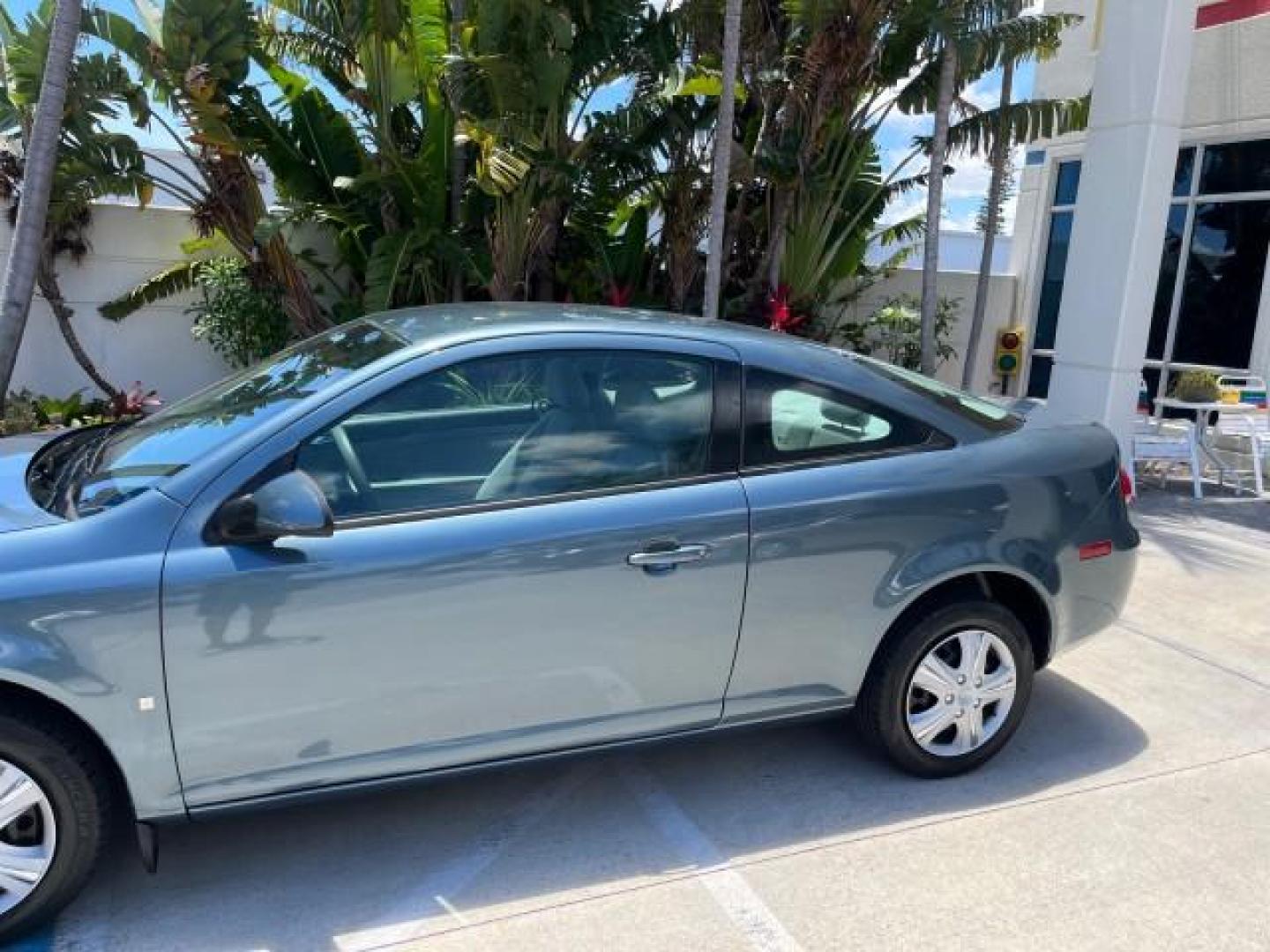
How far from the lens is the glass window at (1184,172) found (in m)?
11.4

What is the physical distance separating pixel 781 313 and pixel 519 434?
7086 mm

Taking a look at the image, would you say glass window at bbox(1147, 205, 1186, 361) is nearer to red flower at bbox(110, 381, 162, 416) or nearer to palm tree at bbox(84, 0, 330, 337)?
palm tree at bbox(84, 0, 330, 337)

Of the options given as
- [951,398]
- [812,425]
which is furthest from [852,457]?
[951,398]

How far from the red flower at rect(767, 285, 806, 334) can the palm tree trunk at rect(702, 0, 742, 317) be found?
0.92 m

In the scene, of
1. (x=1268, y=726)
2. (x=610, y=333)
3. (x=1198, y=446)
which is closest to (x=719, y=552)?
(x=610, y=333)

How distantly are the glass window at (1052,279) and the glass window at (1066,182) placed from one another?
20cm

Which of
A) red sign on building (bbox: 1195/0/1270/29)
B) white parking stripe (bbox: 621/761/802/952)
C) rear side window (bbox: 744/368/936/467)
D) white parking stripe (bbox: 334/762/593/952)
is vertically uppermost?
red sign on building (bbox: 1195/0/1270/29)

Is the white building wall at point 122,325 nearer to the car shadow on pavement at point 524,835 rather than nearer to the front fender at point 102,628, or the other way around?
the car shadow on pavement at point 524,835

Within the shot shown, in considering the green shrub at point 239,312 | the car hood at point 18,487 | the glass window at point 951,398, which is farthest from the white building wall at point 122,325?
the glass window at point 951,398

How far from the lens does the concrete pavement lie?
2777mm

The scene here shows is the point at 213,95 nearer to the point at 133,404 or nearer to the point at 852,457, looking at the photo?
the point at 133,404

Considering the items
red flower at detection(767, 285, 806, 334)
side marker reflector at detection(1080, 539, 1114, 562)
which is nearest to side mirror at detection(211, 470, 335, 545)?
side marker reflector at detection(1080, 539, 1114, 562)

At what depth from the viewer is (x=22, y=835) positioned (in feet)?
8.53

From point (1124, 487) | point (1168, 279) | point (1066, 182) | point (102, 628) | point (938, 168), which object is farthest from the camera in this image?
point (1066, 182)
